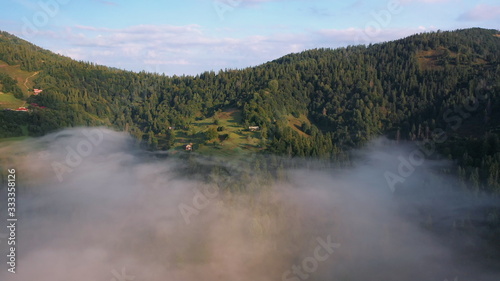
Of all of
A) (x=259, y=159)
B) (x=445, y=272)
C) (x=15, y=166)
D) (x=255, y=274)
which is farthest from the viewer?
(x=259, y=159)

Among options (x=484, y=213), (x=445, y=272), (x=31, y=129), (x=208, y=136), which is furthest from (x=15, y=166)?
(x=484, y=213)

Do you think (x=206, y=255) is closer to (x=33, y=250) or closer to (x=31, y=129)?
(x=33, y=250)

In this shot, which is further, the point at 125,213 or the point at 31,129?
the point at 31,129

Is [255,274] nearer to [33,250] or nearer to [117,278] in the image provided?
[117,278]

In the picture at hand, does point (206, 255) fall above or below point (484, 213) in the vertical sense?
below

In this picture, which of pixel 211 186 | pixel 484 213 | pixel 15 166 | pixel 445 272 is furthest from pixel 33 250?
pixel 484 213

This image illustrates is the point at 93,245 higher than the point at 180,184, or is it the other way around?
the point at 180,184

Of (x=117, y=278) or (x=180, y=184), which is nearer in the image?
(x=117, y=278)

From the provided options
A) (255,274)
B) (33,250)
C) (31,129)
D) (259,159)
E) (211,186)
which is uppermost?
(31,129)

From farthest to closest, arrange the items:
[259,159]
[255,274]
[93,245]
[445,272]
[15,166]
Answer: [259,159] → [15,166] → [93,245] → [255,274] → [445,272]
